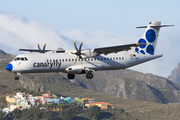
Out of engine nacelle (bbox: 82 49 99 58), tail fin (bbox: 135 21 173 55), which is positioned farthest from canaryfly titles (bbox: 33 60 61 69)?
tail fin (bbox: 135 21 173 55)

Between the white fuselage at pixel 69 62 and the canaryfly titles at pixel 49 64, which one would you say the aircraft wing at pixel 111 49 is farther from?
the canaryfly titles at pixel 49 64

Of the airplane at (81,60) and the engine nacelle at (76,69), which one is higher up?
the airplane at (81,60)

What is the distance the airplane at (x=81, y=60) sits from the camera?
161 feet

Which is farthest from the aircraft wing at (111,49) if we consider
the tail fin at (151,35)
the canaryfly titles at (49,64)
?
the tail fin at (151,35)

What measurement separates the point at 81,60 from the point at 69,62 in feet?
6.89

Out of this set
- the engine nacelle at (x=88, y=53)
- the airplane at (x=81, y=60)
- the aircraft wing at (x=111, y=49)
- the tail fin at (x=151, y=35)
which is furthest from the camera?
the tail fin at (x=151, y=35)

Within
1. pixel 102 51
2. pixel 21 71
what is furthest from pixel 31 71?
pixel 102 51

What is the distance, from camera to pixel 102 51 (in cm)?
5159

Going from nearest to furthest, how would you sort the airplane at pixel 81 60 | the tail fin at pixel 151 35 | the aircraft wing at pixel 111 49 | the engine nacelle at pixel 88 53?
the airplane at pixel 81 60
the aircraft wing at pixel 111 49
the engine nacelle at pixel 88 53
the tail fin at pixel 151 35

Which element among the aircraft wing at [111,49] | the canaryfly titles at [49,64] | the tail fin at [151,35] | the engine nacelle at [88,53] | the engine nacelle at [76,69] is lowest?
the engine nacelle at [76,69]

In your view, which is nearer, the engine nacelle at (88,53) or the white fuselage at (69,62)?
the white fuselage at (69,62)

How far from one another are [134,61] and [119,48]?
308 inches

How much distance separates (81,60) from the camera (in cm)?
5212

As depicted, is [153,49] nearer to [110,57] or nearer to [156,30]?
[156,30]
